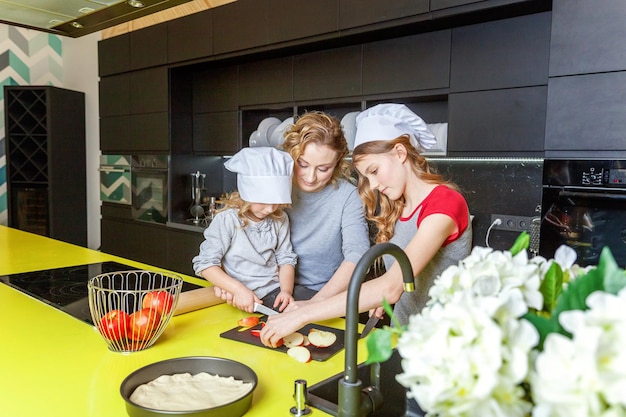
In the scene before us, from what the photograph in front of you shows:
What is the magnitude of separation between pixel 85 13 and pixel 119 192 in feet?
8.91

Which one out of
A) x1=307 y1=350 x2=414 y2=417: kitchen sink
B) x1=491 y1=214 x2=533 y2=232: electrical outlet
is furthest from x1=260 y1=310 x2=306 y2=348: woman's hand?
x1=491 y1=214 x2=533 y2=232: electrical outlet

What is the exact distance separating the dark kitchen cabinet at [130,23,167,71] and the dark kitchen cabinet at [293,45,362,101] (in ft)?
3.86

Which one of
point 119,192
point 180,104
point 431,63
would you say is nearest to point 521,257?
point 431,63

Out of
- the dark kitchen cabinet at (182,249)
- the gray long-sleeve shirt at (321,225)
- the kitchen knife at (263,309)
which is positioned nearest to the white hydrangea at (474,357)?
the kitchen knife at (263,309)

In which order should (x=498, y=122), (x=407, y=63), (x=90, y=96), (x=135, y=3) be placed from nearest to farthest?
(x=135, y=3), (x=498, y=122), (x=407, y=63), (x=90, y=96)

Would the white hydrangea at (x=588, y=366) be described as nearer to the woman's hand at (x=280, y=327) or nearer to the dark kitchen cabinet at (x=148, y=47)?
the woman's hand at (x=280, y=327)

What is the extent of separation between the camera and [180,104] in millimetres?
3918

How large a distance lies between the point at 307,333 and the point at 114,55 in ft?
12.3

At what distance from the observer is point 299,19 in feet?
9.61

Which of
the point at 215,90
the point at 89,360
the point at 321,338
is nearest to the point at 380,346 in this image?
the point at 321,338

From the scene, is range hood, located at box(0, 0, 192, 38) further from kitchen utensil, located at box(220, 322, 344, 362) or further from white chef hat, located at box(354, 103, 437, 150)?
kitchen utensil, located at box(220, 322, 344, 362)

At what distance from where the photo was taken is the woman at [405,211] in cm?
114

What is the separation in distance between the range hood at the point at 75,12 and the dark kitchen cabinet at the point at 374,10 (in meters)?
1.15

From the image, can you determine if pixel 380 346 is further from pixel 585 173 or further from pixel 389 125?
pixel 585 173
